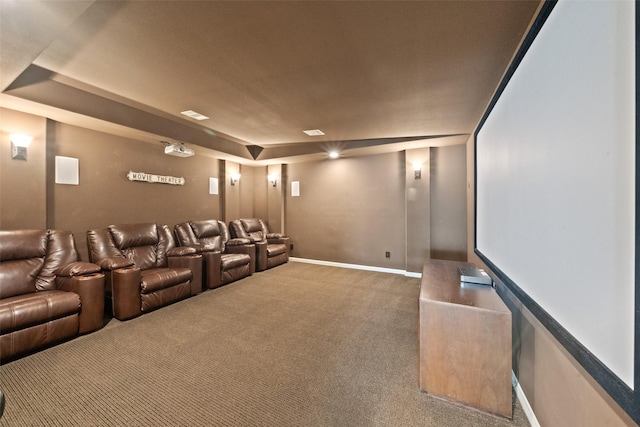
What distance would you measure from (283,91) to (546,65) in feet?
7.23

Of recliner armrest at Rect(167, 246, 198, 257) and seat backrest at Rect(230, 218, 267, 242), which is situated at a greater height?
seat backrest at Rect(230, 218, 267, 242)

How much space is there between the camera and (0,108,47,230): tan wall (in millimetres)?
2840

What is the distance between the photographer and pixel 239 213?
6.34m

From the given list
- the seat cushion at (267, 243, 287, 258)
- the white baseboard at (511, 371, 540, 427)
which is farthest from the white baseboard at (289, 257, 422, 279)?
the white baseboard at (511, 371, 540, 427)

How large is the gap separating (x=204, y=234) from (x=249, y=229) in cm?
118

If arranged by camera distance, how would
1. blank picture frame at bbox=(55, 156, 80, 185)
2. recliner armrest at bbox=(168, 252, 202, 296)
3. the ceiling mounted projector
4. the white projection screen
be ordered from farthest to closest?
the ceiling mounted projector < recliner armrest at bbox=(168, 252, 202, 296) < blank picture frame at bbox=(55, 156, 80, 185) < the white projection screen

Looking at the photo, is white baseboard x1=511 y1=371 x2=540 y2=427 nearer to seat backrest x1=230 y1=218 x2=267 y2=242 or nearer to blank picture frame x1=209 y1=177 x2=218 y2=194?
seat backrest x1=230 y1=218 x2=267 y2=242

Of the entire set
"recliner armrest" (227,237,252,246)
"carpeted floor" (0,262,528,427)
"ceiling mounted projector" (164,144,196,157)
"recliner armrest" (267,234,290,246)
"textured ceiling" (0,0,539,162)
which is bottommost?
"carpeted floor" (0,262,528,427)

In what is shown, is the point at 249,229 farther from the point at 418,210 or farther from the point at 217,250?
the point at 418,210

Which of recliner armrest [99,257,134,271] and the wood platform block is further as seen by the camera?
recliner armrest [99,257,134,271]

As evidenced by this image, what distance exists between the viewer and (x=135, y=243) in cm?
371

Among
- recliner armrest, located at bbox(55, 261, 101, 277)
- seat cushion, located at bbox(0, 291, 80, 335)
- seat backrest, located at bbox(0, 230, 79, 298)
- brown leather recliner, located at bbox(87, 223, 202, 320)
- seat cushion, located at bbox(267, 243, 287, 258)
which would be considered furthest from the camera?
seat cushion, located at bbox(267, 243, 287, 258)

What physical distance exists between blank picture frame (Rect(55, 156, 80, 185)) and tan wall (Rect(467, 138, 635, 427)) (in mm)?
5156

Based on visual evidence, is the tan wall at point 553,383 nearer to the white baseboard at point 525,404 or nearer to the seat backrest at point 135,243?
the white baseboard at point 525,404
